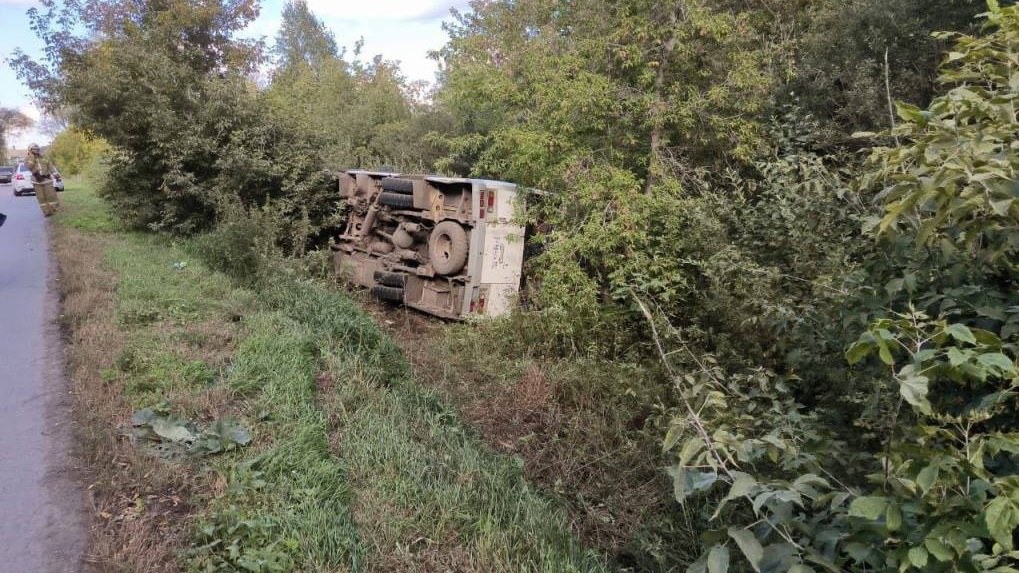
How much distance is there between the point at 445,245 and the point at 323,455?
534 cm

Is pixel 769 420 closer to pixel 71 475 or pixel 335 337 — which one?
pixel 71 475

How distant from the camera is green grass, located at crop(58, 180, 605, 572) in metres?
3.05

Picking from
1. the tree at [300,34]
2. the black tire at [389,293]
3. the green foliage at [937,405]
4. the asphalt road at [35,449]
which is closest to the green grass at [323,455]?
the asphalt road at [35,449]

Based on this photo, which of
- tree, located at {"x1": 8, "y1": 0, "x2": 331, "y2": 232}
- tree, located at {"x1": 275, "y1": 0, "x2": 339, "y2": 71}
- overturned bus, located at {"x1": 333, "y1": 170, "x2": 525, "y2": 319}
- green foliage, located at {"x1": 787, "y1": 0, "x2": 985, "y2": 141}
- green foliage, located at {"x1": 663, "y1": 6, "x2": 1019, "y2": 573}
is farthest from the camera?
tree, located at {"x1": 275, "y1": 0, "x2": 339, "y2": 71}

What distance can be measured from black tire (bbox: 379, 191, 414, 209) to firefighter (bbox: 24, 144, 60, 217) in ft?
33.5

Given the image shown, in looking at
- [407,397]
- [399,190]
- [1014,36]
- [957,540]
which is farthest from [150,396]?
[399,190]

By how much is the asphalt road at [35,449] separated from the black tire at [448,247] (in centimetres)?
463

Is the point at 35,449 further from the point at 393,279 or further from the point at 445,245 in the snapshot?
the point at 393,279

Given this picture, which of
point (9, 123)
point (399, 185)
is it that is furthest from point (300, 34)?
point (9, 123)

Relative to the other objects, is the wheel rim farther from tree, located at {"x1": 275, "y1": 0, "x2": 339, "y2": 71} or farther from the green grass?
tree, located at {"x1": 275, "y1": 0, "x2": 339, "y2": 71}

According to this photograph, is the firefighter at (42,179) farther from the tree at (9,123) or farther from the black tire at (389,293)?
the tree at (9,123)

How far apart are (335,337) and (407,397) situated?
1391 mm

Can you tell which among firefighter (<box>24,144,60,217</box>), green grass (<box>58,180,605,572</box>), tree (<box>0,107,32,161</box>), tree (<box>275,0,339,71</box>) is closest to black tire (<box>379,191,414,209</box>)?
green grass (<box>58,180,605,572</box>)

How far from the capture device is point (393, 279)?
9586 millimetres
